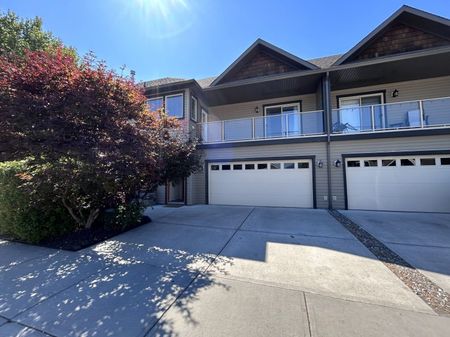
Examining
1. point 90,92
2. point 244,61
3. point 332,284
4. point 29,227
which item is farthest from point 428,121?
point 29,227

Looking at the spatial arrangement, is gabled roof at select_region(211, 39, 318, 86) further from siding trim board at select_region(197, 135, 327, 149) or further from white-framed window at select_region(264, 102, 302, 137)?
siding trim board at select_region(197, 135, 327, 149)

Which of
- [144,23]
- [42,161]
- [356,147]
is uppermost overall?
[144,23]

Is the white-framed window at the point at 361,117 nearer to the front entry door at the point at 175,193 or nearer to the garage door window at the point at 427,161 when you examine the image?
the garage door window at the point at 427,161

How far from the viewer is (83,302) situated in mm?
3066

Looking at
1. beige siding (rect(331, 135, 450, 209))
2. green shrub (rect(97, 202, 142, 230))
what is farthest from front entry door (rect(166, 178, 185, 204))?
beige siding (rect(331, 135, 450, 209))

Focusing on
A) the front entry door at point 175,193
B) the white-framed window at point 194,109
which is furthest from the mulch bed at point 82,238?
the white-framed window at point 194,109

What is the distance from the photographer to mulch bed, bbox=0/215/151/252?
17.7 ft

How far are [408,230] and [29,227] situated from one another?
1031 centimetres

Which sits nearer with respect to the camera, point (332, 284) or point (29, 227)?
point (332, 284)

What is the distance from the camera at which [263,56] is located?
1159 cm

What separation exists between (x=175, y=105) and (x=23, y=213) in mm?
8351

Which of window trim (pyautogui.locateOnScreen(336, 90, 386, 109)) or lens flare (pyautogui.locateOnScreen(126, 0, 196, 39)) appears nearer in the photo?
lens flare (pyautogui.locateOnScreen(126, 0, 196, 39))

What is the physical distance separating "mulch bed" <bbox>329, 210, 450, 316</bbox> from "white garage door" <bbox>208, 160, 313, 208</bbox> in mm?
4281

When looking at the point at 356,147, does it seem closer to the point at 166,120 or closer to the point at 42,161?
the point at 166,120
